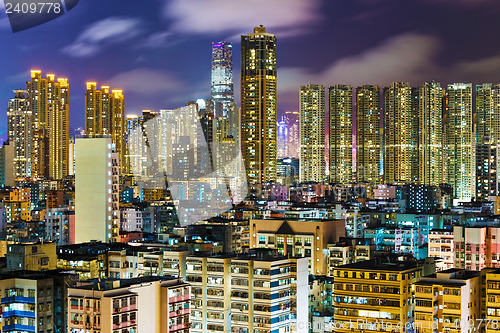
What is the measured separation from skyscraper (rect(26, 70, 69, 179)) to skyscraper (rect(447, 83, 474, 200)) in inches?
709

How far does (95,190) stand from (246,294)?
6760mm

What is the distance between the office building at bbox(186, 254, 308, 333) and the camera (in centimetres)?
1033

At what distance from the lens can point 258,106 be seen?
116 ft

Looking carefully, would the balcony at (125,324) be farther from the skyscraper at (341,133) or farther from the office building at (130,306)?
the skyscraper at (341,133)

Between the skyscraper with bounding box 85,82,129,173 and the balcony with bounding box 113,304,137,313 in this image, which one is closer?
the balcony with bounding box 113,304,137,313

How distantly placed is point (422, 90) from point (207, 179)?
15.3 m

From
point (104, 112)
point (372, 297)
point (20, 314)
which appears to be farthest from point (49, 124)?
point (372, 297)

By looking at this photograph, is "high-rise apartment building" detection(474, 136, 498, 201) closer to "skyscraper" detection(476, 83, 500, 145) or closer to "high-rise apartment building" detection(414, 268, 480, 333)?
"skyscraper" detection(476, 83, 500, 145)

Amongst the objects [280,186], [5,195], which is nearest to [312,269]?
[5,195]

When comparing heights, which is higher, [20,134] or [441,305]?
[20,134]

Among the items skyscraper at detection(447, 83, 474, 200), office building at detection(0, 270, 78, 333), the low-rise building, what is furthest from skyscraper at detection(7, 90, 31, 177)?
office building at detection(0, 270, 78, 333)

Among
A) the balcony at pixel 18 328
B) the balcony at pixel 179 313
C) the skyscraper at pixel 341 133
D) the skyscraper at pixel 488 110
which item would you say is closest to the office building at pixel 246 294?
the balcony at pixel 179 313

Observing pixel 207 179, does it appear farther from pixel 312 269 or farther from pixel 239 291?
pixel 239 291

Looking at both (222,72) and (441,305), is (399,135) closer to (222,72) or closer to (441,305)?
(222,72)
